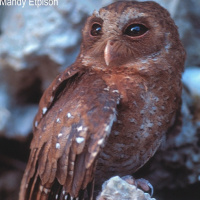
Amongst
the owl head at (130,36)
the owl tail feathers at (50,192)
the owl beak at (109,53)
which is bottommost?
the owl tail feathers at (50,192)

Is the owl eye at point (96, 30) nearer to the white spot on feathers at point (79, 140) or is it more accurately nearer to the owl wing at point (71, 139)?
the owl wing at point (71, 139)

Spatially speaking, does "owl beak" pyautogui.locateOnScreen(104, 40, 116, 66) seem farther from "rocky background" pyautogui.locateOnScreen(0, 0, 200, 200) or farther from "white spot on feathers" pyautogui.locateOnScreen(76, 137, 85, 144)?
"rocky background" pyautogui.locateOnScreen(0, 0, 200, 200)

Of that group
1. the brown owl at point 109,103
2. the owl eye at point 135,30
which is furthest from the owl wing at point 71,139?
the owl eye at point 135,30

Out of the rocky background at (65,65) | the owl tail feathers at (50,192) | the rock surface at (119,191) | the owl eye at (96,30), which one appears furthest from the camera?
the rocky background at (65,65)

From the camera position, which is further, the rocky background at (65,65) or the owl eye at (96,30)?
the rocky background at (65,65)

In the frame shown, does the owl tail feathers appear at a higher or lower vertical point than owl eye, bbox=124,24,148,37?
lower

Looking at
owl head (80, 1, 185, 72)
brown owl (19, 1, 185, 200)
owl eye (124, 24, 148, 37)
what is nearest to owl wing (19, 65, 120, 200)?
brown owl (19, 1, 185, 200)

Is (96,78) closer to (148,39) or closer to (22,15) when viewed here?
(148,39)
